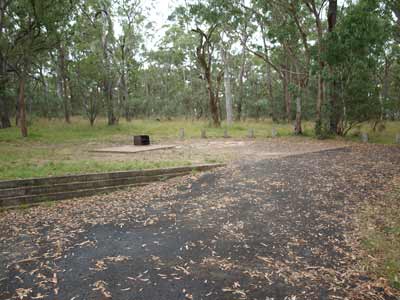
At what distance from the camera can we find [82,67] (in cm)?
2103

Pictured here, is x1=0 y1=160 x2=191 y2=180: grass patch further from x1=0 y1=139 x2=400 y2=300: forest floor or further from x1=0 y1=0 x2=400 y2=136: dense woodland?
x1=0 y1=0 x2=400 y2=136: dense woodland

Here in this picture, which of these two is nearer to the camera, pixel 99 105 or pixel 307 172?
pixel 307 172

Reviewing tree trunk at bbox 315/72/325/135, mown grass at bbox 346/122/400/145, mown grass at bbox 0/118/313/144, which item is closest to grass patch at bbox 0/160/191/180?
mown grass at bbox 0/118/313/144

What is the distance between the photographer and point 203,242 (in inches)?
154

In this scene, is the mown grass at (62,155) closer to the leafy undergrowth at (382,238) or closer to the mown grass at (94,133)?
the mown grass at (94,133)

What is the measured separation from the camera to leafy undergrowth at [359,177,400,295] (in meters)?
3.09

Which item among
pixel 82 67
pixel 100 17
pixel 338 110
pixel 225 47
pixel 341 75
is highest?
pixel 100 17

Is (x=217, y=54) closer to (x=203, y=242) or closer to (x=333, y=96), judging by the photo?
(x=333, y=96)

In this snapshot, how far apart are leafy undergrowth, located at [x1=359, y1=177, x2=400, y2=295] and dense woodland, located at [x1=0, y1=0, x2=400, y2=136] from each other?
978 cm

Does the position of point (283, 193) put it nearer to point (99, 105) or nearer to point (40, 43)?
point (40, 43)

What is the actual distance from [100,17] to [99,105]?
744 cm

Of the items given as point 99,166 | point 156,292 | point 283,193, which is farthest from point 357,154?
point 156,292

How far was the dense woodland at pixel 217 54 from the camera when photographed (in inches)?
537

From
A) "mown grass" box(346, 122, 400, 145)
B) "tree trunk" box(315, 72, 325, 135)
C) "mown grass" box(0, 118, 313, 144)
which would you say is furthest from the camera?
"mown grass" box(0, 118, 313, 144)
